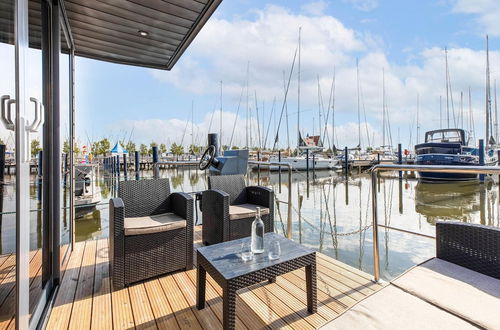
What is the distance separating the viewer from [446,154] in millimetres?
10297

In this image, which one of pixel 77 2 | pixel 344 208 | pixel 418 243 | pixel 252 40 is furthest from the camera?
pixel 252 40

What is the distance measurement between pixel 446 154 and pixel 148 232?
12.2m

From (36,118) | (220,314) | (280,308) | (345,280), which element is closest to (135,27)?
(36,118)

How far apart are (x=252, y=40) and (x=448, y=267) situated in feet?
31.2

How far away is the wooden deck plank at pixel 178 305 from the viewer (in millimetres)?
1561

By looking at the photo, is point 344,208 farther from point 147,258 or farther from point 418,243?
point 147,258

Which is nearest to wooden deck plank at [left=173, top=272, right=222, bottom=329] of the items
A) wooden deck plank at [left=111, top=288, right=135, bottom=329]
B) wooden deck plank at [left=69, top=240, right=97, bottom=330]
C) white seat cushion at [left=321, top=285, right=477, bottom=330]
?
wooden deck plank at [left=111, top=288, right=135, bottom=329]

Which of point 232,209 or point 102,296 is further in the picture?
point 232,209

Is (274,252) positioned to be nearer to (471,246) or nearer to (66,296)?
(471,246)

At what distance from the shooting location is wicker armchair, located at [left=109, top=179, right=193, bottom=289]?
1.94m

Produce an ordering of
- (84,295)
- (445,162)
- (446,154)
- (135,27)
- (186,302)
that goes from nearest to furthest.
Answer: (186,302) → (84,295) → (135,27) → (445,162) → (446,154)

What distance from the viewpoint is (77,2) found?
7.66 feet

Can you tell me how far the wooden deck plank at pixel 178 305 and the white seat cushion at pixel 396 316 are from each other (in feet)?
3.15

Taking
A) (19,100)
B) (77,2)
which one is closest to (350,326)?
(19,100)
